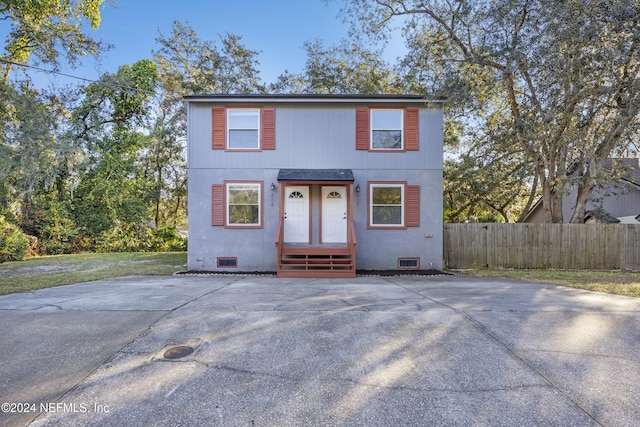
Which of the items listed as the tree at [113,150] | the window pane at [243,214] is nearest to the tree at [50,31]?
the tree at [113,150]

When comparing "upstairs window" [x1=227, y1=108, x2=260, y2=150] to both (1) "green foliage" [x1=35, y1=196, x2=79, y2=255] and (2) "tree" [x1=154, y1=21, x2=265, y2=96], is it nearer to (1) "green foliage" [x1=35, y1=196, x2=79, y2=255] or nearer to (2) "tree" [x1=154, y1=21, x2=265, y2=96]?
(2) "tree" [x1=154, y1=21, x2=265, y2=96]

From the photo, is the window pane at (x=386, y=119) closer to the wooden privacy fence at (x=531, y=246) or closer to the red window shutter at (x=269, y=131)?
the red window shutter at (x=269, y=131)

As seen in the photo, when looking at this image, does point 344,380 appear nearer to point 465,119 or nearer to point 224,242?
point 224,242

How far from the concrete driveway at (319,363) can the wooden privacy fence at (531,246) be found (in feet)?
17.8

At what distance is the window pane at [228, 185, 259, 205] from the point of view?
9500 mm

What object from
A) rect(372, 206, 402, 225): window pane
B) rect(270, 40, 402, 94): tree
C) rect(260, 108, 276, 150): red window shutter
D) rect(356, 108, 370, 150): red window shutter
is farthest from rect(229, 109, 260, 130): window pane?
rect(270, 40, 402, 94): tree

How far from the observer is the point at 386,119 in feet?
31.6

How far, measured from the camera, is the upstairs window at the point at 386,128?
961cm

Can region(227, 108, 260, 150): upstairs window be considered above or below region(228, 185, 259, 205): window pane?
above

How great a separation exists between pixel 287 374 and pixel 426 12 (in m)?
14.1

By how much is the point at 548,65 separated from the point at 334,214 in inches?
272

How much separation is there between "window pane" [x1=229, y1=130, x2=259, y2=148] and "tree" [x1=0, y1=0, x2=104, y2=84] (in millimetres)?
7628

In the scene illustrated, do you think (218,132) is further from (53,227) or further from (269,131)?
(53,227)

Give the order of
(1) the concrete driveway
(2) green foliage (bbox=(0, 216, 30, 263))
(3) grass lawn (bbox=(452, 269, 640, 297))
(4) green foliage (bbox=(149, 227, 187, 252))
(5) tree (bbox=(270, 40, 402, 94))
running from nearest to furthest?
(1) the concrete driveway
(3) grass lawn (bbox=(452, 269, 640, 297))
(2) green foliage (bbox=(0, 216, 30, 263))
(5) tree (bbox=(270, 40, 402, 94))
(4) green foliage (bbox=(149, 227, 187, 252))
